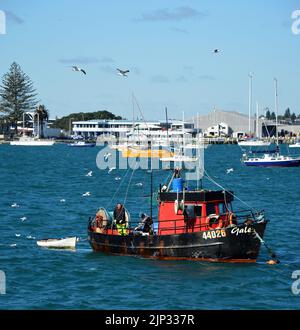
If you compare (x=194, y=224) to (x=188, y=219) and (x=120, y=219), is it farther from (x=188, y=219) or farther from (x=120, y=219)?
(x=120, y=219)

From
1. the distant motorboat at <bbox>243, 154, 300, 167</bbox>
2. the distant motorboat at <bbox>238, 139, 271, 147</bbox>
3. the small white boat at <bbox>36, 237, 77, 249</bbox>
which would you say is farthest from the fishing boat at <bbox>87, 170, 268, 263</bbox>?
the distant motorboat at <bbox>238, 139, 271, 147</bbox>

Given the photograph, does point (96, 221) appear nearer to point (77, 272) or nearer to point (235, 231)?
point (77, 272)

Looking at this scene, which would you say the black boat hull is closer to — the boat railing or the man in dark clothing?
the boat railing

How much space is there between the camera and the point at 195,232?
29547 millimetres

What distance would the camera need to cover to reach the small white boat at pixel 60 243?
33.8m

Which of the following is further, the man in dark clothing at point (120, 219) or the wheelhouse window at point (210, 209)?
the man in dark clothing at point (120, 219)

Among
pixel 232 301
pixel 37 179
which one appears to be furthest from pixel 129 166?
pixel 232 301

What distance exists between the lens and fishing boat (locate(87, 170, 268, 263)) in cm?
2927

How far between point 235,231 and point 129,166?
88.0 metres

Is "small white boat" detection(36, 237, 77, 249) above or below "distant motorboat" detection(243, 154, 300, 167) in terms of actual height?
below

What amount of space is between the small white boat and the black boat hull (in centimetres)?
371

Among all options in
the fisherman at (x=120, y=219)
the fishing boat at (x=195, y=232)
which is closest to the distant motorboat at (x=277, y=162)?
the fisherman at (x=120, y=219)

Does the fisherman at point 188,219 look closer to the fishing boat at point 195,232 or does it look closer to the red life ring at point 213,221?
the fishing boat at point 195,232

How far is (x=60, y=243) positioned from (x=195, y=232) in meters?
6.79
